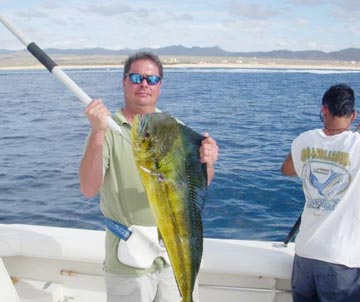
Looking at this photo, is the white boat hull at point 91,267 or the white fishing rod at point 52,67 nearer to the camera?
the white fishing rod at point 52,67

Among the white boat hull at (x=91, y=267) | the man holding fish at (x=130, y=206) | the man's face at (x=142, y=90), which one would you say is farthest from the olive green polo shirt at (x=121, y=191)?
the white boat hull at (x=91, y=267)

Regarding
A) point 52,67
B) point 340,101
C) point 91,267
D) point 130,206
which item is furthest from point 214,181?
point 52,67

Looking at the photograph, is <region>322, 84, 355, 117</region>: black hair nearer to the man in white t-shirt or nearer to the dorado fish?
the man in white t-shirt

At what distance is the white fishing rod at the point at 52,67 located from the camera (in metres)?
2.22

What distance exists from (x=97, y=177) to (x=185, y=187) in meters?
0.52

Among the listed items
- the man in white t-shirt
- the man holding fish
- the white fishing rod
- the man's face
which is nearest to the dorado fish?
the white fishing rod

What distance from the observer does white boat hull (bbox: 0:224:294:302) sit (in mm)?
3557

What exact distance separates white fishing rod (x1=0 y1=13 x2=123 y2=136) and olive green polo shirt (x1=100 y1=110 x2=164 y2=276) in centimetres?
36

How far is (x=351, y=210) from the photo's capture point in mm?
3006

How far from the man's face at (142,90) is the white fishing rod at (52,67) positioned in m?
0.41

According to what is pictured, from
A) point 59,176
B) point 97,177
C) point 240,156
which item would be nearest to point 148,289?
point 97,177

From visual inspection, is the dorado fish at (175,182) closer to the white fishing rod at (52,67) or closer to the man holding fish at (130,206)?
the white fishing rod at (52,67)

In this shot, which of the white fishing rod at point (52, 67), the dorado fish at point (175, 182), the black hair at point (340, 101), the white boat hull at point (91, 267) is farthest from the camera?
the white boat hull at point (91, 267)

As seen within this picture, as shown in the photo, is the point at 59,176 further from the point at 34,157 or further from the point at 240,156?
the point at 240,156
